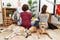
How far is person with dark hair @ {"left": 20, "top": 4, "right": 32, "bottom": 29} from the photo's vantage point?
4.07m

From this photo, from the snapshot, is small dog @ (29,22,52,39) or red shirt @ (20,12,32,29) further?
red shirt @ (20,12,32,29)

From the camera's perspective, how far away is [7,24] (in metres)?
4.79

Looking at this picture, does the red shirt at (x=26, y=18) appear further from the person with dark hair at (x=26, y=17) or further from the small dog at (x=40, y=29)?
the small dog at (x=40, y=29)

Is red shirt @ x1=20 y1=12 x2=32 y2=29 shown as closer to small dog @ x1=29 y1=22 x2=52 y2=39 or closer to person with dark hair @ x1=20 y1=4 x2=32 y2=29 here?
person with dark hair @ x1=20 y1=4 x2=32 y2=29

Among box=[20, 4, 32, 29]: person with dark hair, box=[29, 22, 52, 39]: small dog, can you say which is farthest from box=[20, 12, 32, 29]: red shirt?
box=[29, 22, 52, 39]: small dog

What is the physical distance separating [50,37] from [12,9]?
2.02 metres

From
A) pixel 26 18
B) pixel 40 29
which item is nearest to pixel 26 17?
pixel 26 18

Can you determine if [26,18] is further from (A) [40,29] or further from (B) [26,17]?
(A) [40,29]

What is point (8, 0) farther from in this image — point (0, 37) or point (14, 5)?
point (0, 37)

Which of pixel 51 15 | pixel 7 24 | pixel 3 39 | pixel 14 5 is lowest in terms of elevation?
pixel 3 39

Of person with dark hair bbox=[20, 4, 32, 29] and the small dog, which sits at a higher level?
person with dark hair bbox=[20, 4, 32, 29]

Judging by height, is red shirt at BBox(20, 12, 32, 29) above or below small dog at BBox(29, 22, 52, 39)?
above

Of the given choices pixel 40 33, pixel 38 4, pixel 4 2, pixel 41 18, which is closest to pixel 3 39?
pixel 40 33

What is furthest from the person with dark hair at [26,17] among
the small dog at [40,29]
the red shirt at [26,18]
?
the small dog at [40,29]
